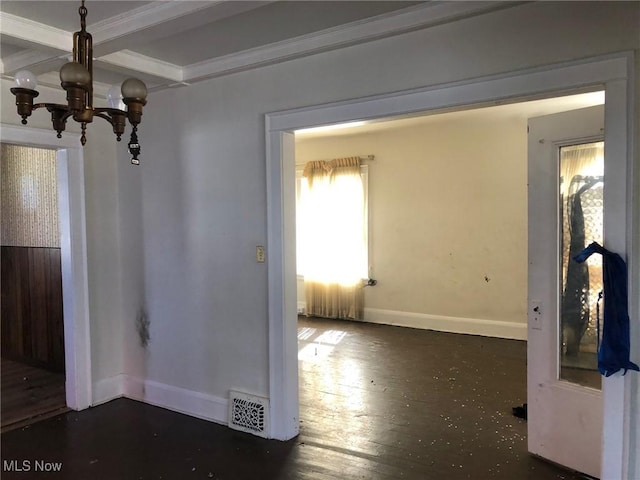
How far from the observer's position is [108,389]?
3.92 meters

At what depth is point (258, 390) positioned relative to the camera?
10.7 feet

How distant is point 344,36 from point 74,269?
8.67 feet

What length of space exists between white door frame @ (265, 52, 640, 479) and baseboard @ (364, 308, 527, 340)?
337cm

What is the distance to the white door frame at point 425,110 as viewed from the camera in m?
2.11

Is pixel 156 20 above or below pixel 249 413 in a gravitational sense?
above

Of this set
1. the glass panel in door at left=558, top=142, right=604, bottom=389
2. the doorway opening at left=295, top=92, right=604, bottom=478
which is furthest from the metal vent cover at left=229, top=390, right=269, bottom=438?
the glass panel in door at left=558, top=142, right=604, bottom=389

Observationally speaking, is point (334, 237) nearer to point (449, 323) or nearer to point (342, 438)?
point (449, 323)

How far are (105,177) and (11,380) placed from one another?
2.22 m

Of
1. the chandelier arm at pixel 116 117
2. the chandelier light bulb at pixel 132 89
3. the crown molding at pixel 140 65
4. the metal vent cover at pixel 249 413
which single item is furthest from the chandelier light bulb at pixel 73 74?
the metal vent cover at pixel 249 413

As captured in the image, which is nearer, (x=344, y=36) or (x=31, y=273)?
(x=344, y=36)

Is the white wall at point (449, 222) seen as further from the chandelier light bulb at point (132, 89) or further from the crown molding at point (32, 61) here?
the chandelier light bulb at point (132, 89)

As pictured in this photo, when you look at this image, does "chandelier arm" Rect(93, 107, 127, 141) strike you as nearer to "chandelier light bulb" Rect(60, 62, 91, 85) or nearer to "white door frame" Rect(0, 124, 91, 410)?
"chandelier light bulb" Rect(60, 62, 91, 85)

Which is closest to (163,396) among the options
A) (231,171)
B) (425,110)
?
(231,171)

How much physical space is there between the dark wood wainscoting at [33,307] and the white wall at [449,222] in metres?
3.88
